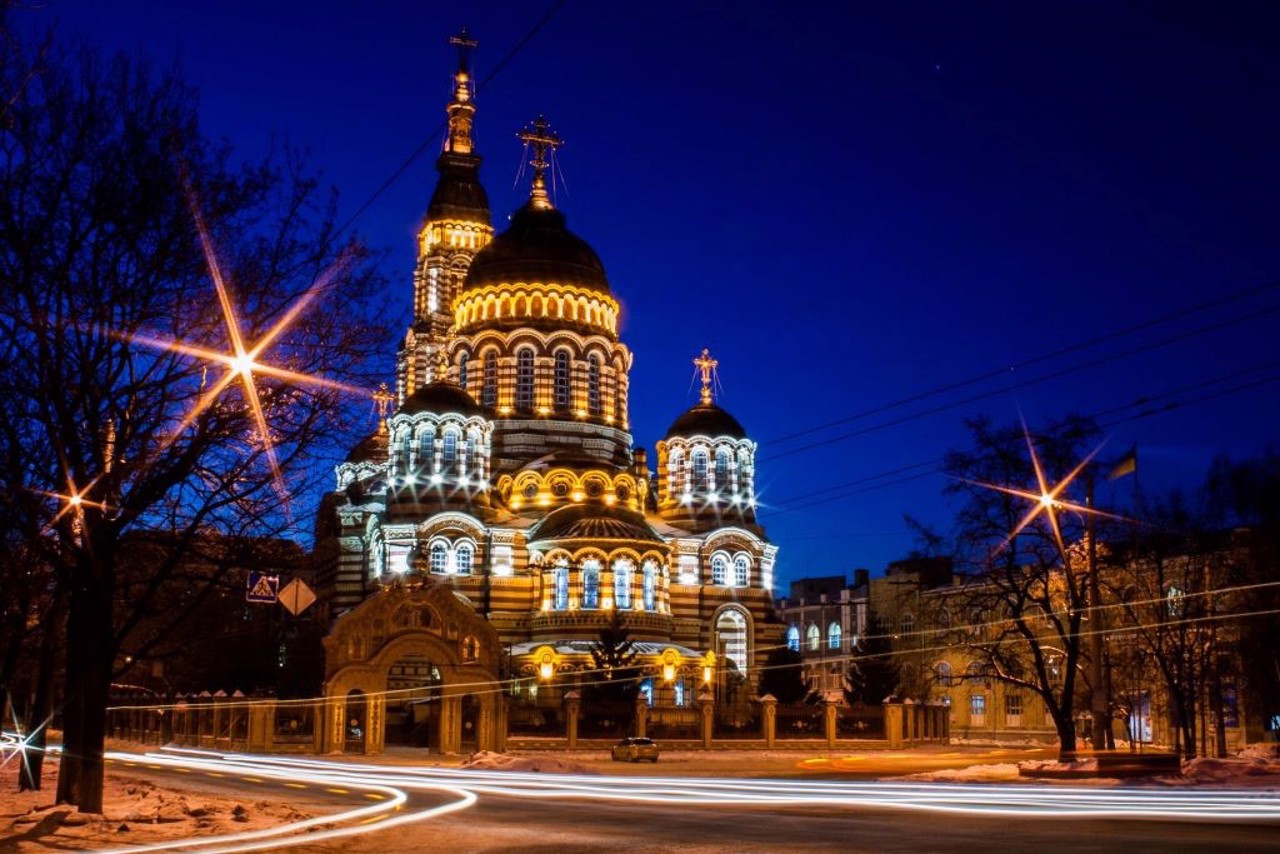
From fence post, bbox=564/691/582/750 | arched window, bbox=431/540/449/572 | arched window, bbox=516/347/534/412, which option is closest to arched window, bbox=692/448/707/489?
arched window, bbox=516/347/534/412

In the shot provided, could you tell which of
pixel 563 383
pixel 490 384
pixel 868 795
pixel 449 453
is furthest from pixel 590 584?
pixel 868 795

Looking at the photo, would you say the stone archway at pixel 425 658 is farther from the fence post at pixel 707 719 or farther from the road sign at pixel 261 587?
the road sign at pixel 261 587

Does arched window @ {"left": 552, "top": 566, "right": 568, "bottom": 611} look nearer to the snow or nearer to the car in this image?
the car

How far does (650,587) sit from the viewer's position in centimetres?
6556

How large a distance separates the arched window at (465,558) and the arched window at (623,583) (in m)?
7.00

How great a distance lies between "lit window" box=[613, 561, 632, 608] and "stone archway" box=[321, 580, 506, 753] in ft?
48.1

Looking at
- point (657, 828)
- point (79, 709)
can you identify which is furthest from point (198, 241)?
point (657, 828)

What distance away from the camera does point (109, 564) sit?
17453mm

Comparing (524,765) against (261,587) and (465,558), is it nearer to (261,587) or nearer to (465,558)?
(261,587)

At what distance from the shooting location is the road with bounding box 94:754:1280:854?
48.5 feet

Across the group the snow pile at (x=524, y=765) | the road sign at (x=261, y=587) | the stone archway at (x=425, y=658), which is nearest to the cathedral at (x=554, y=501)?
the stone archway at (x=425, y=658)

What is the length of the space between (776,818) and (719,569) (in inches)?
2093

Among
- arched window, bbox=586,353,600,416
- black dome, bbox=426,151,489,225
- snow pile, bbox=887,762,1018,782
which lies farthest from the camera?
black dome, bbox=426,151,489,225

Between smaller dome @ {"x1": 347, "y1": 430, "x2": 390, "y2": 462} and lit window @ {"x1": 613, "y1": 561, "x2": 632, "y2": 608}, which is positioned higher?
smaller dome @ {"x1": 347, "y1": 430, "x2": 390, "y2": 462}
